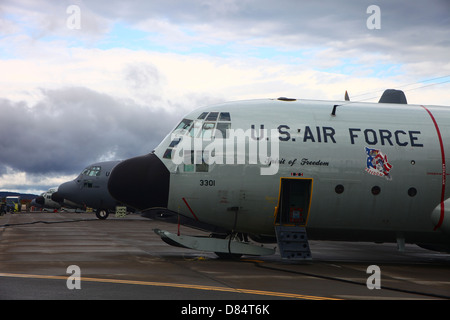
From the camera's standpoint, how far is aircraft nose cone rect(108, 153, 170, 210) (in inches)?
616

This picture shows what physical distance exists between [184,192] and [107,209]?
33.3 metres

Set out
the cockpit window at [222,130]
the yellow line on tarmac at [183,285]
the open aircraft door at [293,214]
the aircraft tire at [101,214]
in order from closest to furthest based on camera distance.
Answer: the yellow line on tarmac at [183,285]
the open aircraft door at [293,214]
the cockpit window at [222,130]
the aircraft tire at [101,214]

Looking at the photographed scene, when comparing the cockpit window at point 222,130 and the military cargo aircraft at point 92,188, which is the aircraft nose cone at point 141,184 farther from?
the military cargo aircraft at point 92,188

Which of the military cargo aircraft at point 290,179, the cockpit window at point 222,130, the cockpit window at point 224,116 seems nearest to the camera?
the military cargo aircraft at point 290,179

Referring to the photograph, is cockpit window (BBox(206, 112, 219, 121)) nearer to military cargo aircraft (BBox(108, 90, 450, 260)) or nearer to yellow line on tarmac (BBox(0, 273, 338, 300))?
military cargo aircraft (BBox(108, 90, 450, 260))

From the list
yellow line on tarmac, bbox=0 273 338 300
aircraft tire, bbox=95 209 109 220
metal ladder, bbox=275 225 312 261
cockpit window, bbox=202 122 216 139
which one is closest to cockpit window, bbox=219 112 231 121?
cockpit window, bbox=202 122 216 139

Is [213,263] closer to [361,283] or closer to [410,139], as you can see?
[361,283]

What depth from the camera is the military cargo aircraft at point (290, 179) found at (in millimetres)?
15445

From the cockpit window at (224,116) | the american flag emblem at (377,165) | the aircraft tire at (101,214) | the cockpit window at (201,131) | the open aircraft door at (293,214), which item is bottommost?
the aircraft tire at (101,214)

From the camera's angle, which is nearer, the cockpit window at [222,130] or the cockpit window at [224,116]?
the cockpit window at [222,130]

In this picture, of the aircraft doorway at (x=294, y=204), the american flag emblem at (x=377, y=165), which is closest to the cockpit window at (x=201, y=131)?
the aircraft doorway at (x=294, y=204)

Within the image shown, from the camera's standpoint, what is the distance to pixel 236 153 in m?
15.4

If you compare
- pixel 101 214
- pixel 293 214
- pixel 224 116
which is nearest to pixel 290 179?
pixel 293 214

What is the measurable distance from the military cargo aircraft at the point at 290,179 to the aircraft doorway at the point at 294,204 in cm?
3
